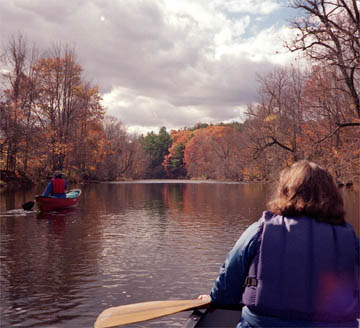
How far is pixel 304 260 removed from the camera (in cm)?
212

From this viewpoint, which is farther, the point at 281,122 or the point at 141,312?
the point at 281,122

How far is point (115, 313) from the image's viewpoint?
3.47 metres

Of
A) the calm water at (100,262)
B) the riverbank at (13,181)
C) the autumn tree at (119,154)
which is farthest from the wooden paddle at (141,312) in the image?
the autumn tree at (119,154)

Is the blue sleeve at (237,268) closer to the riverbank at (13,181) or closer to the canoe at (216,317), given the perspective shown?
the canoe at (216,317)

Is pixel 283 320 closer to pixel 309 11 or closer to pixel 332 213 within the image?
pixel 332 213

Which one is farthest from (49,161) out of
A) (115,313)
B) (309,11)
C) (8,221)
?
(115,313)

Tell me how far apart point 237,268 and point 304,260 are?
400 millimetres

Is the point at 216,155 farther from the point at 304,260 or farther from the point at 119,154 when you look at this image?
the point at 304,260

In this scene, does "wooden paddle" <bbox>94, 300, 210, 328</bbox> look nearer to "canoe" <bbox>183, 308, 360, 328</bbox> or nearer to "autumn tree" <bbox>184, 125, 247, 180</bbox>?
"canoe" <bbox>183, 308, 360, 328</bbox>

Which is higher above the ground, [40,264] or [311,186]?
[311,186]

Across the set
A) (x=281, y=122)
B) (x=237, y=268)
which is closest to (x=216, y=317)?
A: (x=237, y=268)

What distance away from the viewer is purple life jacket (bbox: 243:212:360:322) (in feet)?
6.95

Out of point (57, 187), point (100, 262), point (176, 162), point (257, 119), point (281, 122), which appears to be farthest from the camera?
point (176, 162)

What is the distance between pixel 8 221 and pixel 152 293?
32.1 ft
